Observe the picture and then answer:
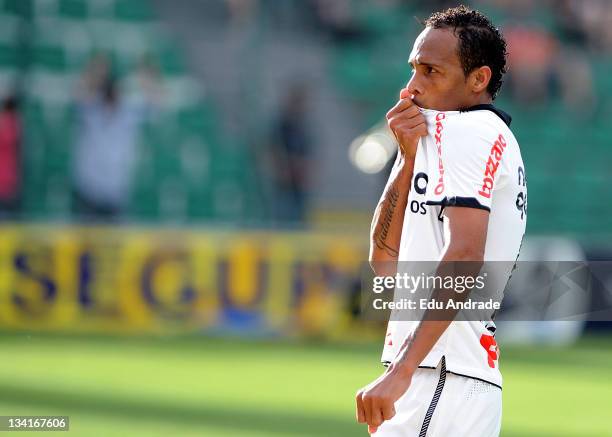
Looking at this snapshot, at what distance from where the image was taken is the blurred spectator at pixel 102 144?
47.2 ft

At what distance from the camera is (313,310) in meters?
14.4

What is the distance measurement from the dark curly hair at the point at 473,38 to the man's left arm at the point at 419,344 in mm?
463

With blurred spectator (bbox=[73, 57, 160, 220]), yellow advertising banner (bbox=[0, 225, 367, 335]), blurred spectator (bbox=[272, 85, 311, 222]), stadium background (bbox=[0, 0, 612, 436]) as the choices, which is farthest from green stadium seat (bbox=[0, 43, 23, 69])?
blurred spectator (bbox=[272, 85, 311, 222])

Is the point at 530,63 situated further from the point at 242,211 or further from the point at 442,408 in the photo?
the point at 442,408

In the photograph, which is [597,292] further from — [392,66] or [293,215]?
[392,66]

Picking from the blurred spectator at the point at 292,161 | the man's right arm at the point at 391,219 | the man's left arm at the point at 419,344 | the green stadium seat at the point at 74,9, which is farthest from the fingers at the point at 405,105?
the green stadium seat at the point at 74,9

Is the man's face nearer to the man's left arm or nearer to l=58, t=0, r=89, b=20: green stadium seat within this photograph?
the man's left arm

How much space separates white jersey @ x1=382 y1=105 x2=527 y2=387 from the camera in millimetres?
3340

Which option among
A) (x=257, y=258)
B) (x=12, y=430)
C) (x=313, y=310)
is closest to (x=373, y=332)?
(x=313, y=310)

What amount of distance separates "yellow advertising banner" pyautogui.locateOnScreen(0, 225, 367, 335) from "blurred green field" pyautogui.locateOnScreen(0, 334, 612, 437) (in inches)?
26.2

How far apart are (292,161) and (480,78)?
12.3 m

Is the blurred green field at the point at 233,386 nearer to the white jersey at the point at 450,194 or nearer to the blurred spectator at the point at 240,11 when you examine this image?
the white jersey at the point at 450,194

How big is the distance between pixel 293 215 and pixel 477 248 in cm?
1238

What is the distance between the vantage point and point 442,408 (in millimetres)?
3455
